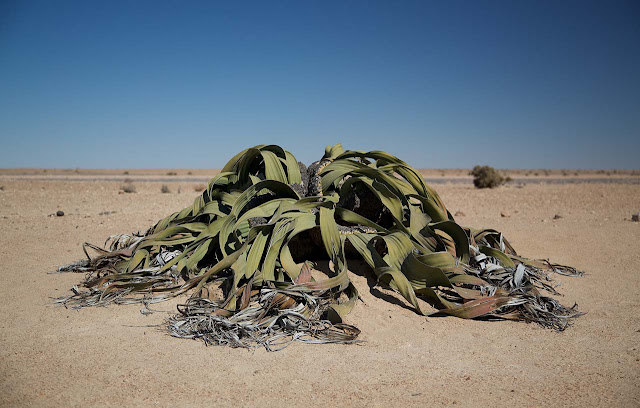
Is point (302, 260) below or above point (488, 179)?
below

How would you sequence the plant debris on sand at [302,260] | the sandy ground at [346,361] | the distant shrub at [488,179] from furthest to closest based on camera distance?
the distant shrub at [488,179], the plant debris on sand at [302,260], the sandy ground at [346,361]

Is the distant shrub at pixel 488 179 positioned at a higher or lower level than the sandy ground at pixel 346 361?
higher

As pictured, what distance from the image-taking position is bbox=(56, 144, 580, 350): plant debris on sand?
119 inches

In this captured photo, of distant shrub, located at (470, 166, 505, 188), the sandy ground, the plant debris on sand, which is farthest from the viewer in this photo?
distant shrub, located at (470, 166, 505, 188)

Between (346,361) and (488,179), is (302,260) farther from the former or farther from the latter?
(488,179)

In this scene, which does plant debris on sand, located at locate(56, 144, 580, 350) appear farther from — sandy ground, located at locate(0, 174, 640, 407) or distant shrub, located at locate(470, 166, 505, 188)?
distant shrub, located at locate(470, 166, 505, 188)

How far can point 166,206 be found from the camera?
32.2 feet

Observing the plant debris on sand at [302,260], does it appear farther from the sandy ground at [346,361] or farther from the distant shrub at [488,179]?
the distant shrub at [488,179]

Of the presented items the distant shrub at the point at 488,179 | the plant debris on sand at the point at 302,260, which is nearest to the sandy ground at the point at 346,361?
the plant debris on sand at the point at 302,260

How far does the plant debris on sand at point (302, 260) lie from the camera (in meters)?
3.03

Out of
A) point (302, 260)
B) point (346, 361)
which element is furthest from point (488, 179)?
point (346, 361)

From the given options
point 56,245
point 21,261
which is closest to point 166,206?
point 56,245

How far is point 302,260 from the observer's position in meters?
4.02

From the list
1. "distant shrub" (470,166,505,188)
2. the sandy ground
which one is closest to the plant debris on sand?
the sandy ground
